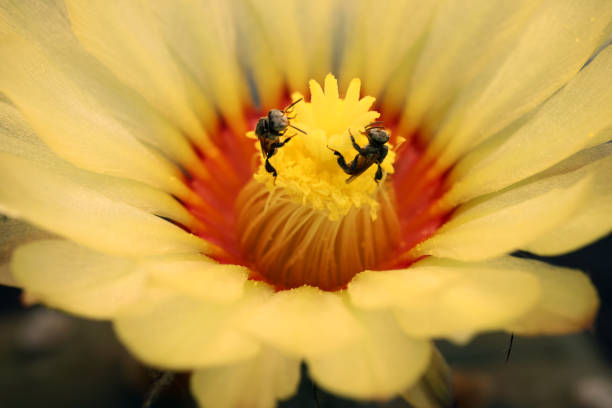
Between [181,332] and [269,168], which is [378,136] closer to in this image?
[269,168]

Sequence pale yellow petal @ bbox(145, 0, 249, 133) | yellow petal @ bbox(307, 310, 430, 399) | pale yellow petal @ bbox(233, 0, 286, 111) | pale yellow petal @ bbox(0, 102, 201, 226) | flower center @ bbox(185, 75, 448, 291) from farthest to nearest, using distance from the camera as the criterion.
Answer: pale yellow petal @ bbox(233, 0, 286, 111) < pale yellow petal @ bbox(145, 0, 249, 133) < flower center @ bbox(185, 75, 448, 291) < pale yellow petal @ bbox(0, 102, 201, 226) < yellow petal @ bbox(307, 310, 430, 399)

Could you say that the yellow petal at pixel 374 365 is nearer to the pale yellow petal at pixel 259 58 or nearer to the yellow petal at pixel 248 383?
the yellow petal at pixel 248 383

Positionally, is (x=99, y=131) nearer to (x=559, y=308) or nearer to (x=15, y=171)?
(x=15, y=171)


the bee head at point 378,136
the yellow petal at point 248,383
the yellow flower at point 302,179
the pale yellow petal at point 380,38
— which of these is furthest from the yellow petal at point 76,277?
the pale yellow petal at point 380,38

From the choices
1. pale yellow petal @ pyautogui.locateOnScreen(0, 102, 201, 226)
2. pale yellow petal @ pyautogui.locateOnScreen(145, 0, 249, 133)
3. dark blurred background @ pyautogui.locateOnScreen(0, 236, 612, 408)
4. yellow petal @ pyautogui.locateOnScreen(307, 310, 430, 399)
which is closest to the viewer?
yellow petal @ pyautogui.locateOnScreen(307, 310, 430, 399)

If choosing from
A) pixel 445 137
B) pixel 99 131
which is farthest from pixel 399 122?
pixel 99 131

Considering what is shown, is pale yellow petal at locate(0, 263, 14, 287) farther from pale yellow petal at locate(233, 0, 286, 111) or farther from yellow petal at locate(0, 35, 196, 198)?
pale yellow petal at locate(233, 0, 286, 111)

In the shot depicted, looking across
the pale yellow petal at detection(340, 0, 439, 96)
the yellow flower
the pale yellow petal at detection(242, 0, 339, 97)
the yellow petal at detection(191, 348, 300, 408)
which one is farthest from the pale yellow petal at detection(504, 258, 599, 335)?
the pale yellow petal at detection(242, 0, 339, 97)
